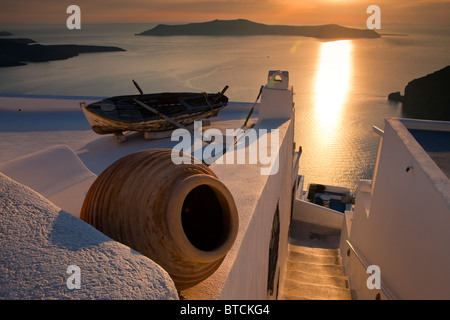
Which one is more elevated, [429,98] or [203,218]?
[429,98]

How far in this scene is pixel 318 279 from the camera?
21.7 feet

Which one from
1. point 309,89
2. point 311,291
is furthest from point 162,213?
point 309,89

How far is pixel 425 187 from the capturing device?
131 inches

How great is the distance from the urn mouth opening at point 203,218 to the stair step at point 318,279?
5.13m

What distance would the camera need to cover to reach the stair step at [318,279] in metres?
6.45

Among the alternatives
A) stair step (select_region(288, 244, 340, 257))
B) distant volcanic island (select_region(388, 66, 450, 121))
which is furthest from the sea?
stair step (select_region(288, 244, 340, 257))

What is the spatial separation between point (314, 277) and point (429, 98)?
56.8 m

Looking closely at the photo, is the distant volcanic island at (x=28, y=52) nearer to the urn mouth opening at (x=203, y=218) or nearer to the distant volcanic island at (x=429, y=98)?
the urn mouth opening at (x=203, y=218)

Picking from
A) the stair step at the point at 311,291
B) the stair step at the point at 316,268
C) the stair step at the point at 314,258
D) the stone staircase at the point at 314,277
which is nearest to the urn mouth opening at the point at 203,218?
the stone staircase at the point at 314,277

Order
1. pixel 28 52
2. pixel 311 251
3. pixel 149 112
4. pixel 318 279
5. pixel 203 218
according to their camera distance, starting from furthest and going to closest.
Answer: pixel 28 52 → pixel 149 112 → pixel 311 251 → pixel 318 279 → pixel 203 218

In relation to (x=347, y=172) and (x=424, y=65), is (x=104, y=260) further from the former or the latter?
(x=424, y=65)

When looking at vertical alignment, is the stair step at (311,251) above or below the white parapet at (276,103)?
below

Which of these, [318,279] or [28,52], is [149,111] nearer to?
[318,279]
